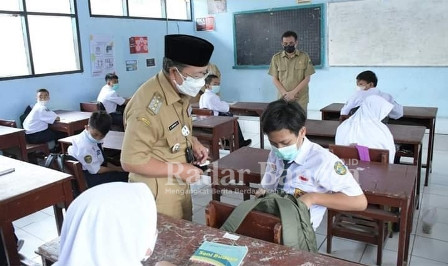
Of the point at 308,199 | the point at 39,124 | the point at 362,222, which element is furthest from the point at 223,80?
the point at 308,199

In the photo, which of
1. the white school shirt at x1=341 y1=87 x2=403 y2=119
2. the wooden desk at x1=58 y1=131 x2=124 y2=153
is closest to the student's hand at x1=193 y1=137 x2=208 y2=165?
the wooden desk at x1=58 y1=131 x2=124 y2=153

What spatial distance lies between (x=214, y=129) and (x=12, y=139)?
209 centimetres

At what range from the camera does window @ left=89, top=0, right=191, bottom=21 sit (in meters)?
6.25

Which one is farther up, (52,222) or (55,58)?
(55,58)

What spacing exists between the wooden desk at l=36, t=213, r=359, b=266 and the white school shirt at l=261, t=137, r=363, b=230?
42cm

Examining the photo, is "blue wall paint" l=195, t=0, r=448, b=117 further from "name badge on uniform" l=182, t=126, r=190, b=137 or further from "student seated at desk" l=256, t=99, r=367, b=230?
"name badge on uniform" l=182, t=126, r=190, b=137

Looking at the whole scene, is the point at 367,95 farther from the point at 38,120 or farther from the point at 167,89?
the point at 38,120

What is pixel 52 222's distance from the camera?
328 cm

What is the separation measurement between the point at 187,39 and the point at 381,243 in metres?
1.80

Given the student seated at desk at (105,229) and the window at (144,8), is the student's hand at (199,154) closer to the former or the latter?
the student seated at desk at (105,229)

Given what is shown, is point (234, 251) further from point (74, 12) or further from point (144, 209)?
point (74, 12)

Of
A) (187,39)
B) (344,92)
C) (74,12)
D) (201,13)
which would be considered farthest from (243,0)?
(187,39)

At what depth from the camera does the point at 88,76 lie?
600cm

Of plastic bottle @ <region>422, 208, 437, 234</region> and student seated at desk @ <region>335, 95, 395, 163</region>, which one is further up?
student seated at desk @ <region>335, 95, 395, 163</region>
